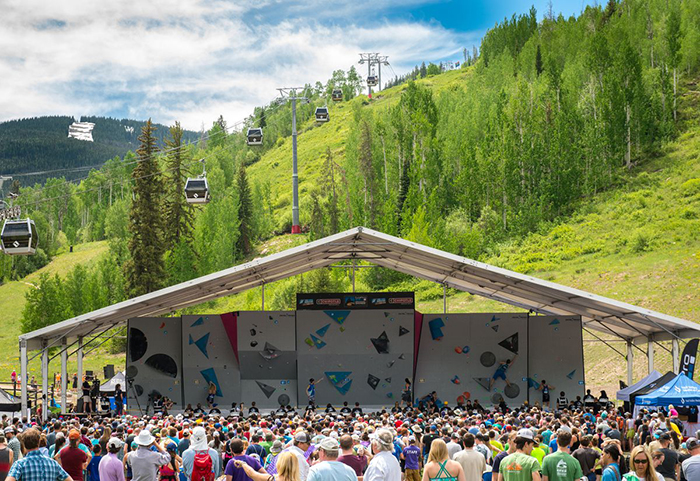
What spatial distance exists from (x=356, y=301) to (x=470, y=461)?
18670 mm

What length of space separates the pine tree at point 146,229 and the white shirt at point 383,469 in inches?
1686

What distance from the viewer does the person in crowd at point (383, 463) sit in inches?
244

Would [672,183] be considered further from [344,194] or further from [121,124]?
[121,124]

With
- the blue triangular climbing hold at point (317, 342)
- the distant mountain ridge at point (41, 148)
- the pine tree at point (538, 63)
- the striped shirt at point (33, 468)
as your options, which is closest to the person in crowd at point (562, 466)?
the striped shirt at point (33, 468)

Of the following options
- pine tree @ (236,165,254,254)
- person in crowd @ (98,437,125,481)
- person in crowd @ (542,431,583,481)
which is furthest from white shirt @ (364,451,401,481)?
pine tree @ (236,165,254,254)

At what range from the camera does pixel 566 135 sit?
55.0 m

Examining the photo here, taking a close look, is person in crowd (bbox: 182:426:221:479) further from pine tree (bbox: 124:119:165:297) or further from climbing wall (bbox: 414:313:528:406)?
pine tree (bbox: 124:119:165:297)

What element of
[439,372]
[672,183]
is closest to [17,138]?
[672,183]

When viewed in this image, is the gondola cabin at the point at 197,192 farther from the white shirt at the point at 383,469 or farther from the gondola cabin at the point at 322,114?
the white shirt at the point at 383,469

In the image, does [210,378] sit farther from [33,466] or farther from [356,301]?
[33,466]

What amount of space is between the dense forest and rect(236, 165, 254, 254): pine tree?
14cm

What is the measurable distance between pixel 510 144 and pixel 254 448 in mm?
49175

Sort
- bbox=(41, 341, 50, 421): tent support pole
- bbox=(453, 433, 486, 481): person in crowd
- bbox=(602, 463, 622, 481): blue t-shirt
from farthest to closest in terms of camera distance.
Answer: bbox=(41, 341, 50, 421): tent support pole
bbox=(453, 433, 486, 481): person in crowd
bbox=(602, 463, 622, 481): blue t-shirt

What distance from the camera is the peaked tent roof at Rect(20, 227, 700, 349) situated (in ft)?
66.2
